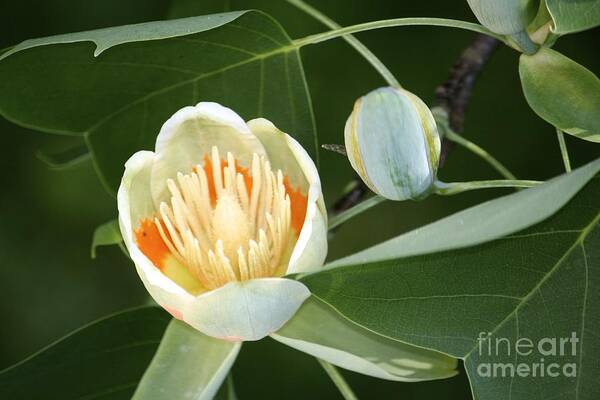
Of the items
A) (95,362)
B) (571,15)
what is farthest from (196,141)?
(571,15)

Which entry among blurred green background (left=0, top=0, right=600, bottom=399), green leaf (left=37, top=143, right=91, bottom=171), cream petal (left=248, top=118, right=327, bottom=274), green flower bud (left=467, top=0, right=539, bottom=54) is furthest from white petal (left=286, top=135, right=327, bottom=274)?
blurred green background (left=0, top=0, right=600, bottom=399)

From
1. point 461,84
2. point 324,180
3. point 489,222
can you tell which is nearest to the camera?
point 489,222

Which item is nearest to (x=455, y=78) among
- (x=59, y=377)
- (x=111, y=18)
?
(x=59, y=377)

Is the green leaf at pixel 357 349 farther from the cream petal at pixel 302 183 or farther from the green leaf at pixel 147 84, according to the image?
the green leaf at pixel 147 84

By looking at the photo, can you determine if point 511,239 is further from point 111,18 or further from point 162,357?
point 111,18

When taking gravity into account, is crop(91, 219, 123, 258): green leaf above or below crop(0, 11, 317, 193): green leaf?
below

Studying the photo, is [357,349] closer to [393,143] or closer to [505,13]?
[393,143]

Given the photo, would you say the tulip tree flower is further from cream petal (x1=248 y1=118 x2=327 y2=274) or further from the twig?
the twig
